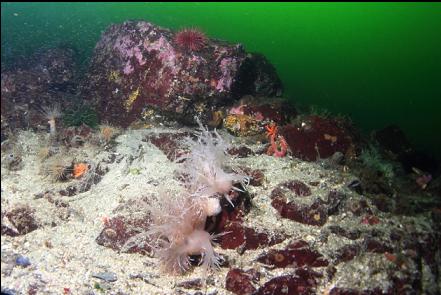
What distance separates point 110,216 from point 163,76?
150 inches

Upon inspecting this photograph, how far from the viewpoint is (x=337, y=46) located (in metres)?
61.7

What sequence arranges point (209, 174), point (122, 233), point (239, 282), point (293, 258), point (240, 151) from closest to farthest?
point (239, 282)
point (293, 258)
point (209, 174)
point (122, 233)
point (240, 151)

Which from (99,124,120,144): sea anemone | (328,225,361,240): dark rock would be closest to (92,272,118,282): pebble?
(328,225,361,240): dark rock

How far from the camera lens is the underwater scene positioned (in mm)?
4348

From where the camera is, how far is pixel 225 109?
7.96 m

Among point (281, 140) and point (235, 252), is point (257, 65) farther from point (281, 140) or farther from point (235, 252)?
point (235, 252)

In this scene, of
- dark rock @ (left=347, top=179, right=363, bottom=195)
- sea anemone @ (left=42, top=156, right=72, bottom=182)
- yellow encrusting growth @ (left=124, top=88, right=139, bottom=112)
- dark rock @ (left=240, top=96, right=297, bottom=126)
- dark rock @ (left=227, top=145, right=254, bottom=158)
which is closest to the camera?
dark rock @ (left=347, top=179, right=363, bottom=195)

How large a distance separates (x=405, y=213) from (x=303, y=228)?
5.43ft

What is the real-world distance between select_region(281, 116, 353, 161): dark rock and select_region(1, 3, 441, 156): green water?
4.17 metres

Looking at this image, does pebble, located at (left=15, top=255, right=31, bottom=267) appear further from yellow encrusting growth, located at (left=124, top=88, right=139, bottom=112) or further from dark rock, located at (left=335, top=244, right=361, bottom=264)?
yellow encrusting growth, located at (left=124, top=88, right=139, bottom=112)

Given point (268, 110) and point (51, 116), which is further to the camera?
point (268, 110)

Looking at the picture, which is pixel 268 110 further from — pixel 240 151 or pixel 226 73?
pixel 240 151

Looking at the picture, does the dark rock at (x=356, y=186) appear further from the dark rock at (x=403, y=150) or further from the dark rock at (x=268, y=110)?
the dark rock at (x=403, y=150)

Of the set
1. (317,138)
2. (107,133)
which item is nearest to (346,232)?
(317,138)
